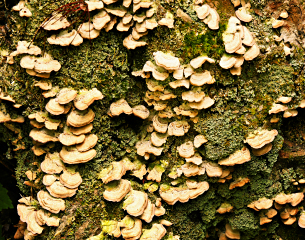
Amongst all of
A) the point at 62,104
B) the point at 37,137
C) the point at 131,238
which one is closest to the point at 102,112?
the point at 62,104

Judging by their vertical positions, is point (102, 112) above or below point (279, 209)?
above

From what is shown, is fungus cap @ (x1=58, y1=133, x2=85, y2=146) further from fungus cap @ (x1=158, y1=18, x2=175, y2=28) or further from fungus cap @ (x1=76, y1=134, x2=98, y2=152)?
fungus cap @ (x1=158, y1=18, x2=175, y2=28)

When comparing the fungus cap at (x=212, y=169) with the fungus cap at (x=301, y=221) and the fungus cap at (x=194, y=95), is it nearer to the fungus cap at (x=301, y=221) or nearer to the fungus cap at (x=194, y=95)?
the fungus cap at (x=194, y=95)

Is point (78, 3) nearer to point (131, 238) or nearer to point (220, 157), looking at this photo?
point (220, 157)

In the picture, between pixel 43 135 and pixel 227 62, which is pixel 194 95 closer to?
pixel 227 62

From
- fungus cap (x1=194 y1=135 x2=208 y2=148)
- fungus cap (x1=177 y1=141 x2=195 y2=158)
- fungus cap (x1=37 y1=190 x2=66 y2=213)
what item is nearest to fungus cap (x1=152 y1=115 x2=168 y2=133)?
fungus cap (x1=177 y1=141 x2=195 y2=158)

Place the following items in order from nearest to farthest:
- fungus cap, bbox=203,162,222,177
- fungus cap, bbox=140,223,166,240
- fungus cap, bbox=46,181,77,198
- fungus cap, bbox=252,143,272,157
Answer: fungus cap, bbox=46,181,77,198 < fungus cap, bbox=140,223,166,240 < fungus cap, bbox=252,143,272,157 < fungus cap, bbox=203,162,222,177
